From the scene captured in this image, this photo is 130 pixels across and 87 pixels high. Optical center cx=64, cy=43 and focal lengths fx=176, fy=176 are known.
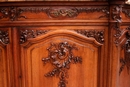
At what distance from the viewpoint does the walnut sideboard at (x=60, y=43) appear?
0.72 metres

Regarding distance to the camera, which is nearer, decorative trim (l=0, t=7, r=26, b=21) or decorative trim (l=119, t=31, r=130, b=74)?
decorative trim (l=0, t=7, r=26, b=21)

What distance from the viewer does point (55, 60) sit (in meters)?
0.75

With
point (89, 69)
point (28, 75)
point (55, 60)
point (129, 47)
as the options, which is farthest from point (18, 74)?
point (129, 47)

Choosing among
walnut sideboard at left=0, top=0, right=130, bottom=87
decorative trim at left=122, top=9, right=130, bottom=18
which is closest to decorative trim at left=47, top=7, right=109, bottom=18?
walnut sideboard at left=0, top=0, right=130, bottom=87

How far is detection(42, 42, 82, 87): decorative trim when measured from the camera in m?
0.75

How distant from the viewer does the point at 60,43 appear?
2.44 feet

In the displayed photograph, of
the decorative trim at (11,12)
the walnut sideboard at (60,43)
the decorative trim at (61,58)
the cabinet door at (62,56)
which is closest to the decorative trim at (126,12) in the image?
the walnut sideboard at (60,43)

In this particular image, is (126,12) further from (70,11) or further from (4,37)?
(4,37)

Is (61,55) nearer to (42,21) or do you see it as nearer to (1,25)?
(42,21)

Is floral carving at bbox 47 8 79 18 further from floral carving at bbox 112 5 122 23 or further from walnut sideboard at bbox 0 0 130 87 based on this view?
floral carving at bbox 112 5 122 23

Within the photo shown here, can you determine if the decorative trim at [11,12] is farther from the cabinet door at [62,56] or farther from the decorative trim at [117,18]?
the decorative trim at [117,18]

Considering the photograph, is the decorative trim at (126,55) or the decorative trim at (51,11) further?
the decorative trim at (126,55)

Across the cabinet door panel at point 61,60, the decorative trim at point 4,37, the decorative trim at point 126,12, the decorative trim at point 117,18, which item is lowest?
the cabinet door panel at point 61,60

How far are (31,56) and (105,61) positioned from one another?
0.32 metres
